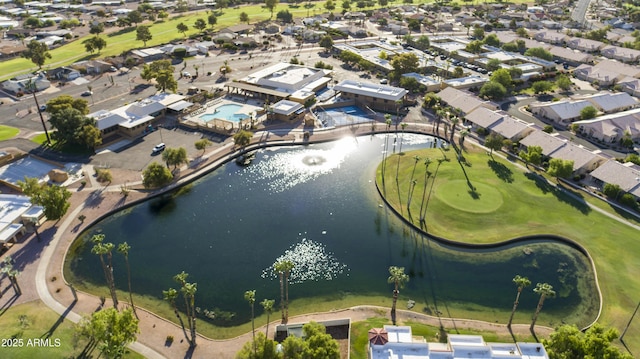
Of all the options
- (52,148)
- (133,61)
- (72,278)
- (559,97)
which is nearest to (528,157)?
(559,97)

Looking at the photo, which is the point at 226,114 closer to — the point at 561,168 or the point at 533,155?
the point at 533,155

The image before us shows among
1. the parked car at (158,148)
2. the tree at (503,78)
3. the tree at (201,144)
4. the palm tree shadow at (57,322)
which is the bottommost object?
the palm tree shadow at (57,322)

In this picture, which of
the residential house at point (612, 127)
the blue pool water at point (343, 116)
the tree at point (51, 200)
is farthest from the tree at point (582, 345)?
the tree at point (51, 200)

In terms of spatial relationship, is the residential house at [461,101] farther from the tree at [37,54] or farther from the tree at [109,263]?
the tree at [37,54]

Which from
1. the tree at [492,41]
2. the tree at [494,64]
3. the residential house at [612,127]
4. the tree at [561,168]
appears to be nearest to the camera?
the tree at [561,168]

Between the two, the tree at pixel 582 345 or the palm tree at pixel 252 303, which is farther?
the palm tree at pixel 252 303

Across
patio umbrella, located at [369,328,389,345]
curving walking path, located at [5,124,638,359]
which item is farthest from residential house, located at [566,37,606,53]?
patio umbrella, located at [369,328,389,345]
